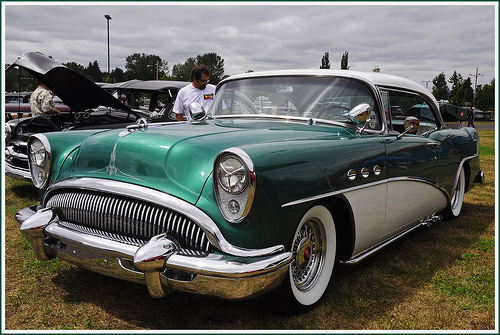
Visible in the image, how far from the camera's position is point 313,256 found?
2.72m

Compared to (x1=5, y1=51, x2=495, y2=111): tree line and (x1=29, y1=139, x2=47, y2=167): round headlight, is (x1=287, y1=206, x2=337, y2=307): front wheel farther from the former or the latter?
(x1=5, y1=51, x2=495, y2=111): tree line

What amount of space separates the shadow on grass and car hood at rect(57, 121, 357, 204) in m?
0.63

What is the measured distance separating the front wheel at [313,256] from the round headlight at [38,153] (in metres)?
1.78

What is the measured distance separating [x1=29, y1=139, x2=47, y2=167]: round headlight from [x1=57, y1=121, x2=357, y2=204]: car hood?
0.25 m

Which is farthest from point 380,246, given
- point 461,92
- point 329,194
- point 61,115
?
point 461,92

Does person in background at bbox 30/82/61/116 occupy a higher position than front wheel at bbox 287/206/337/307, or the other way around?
person in background at bbox 30/82/61/116

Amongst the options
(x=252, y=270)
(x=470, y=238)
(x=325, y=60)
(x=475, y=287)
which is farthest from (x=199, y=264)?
(x=325, y=60)

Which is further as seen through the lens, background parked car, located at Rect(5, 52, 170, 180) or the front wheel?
background parked car, located at Rect(5, 52, 170, 180)

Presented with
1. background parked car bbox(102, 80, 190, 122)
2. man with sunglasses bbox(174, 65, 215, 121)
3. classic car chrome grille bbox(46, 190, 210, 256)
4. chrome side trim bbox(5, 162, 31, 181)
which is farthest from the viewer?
background parked car bbox(102, 80, 190, 122)

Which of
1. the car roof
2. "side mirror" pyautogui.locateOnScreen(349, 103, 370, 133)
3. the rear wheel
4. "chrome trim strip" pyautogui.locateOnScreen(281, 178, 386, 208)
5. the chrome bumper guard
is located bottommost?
the rear wheel

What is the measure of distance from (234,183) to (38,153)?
1.63m

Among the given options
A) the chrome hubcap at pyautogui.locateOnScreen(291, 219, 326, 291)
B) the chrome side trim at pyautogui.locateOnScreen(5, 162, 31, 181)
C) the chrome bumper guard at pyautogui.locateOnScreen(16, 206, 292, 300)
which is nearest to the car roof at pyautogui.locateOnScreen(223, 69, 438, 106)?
the chrome hubcap at pyautogui.locateOnScreen(291, 219, 326, 291)

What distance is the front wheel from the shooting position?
251cm

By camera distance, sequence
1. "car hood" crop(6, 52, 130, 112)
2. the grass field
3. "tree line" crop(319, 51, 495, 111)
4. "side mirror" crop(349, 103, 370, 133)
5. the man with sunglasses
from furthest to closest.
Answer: "tree line" crop(319, 51, 495, 111) → the man with sunglasses → "car hood" crop(6, 52, 130, 112) → "side mirror" crop(349, 103, 370, 133) → the grass field
